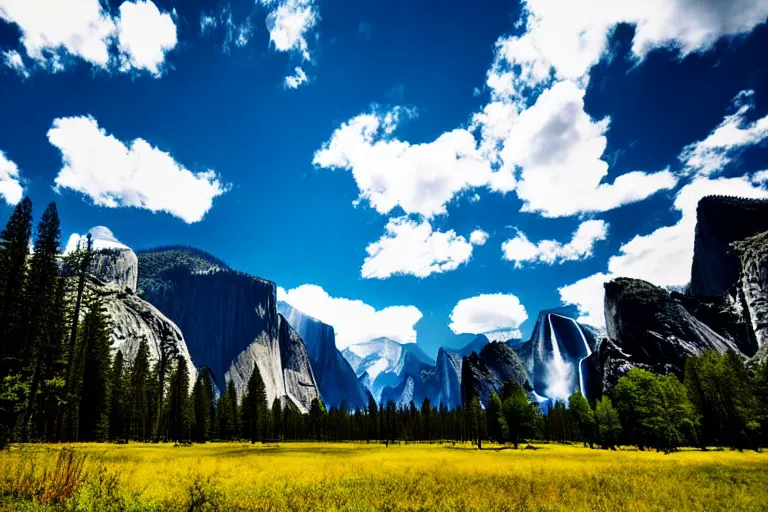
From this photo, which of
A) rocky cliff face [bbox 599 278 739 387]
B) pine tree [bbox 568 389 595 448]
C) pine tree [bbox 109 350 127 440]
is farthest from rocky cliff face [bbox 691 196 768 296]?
pine tree [bbox 109 350 127 440]

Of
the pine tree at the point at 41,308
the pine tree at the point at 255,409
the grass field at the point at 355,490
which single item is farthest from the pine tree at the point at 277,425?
the grass field at the point at 355,490

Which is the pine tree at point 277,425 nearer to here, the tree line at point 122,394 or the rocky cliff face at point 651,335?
the tree line at point 122,394

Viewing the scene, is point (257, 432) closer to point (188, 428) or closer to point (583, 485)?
point (188, 428)

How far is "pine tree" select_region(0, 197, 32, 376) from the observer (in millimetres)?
30781

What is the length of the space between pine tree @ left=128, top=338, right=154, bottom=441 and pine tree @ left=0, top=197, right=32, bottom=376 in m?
35.8

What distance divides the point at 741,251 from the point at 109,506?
188 m

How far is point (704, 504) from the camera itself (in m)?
14.3

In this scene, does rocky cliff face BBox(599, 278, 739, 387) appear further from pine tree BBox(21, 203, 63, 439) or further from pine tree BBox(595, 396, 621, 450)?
pine tree BBox(21, 203, 63, 439)

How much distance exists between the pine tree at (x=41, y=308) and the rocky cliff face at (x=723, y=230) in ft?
734

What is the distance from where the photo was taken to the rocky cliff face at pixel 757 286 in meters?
113

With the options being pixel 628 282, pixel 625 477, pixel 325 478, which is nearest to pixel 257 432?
pixel 325 478

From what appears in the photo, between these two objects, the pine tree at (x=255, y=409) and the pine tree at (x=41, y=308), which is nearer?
the pine tree at (x=41, y=308)

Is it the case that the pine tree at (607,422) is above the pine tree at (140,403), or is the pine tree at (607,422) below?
below

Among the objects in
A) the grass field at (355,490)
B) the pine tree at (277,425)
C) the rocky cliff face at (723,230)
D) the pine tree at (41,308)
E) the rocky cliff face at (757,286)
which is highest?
the rocky cliff face at (723,230)
